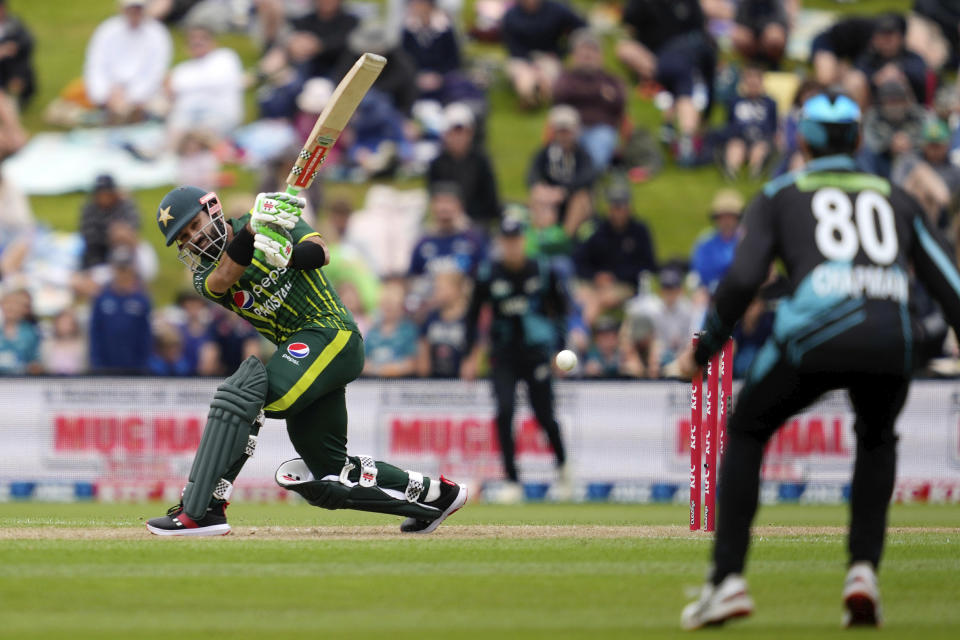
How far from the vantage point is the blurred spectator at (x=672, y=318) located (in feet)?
53.7

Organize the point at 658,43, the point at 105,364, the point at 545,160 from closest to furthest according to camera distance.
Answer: the point at 105,364 → the point at 545,160 → the point at 658,43

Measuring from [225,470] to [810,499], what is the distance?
820 cm

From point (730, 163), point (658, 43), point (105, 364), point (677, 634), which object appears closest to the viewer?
point (677, 634)

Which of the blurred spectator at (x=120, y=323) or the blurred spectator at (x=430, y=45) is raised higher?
the blurred spectator at (x=430, y=45)

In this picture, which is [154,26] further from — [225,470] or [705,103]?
[225,470]

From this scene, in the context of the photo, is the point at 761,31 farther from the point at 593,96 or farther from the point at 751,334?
the point at 751,334

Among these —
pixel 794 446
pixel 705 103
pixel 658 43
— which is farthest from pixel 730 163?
pixel 794 446

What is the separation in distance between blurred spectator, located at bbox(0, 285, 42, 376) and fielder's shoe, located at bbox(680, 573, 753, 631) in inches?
449

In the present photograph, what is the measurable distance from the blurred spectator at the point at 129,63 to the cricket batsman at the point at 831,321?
49.5ft

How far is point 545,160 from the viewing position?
18109mm

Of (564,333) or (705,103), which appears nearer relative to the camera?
(564,333)

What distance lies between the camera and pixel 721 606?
236 inches

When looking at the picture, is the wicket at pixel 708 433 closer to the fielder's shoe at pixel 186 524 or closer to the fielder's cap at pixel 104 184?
the fielder's shoe at pixel 186 524


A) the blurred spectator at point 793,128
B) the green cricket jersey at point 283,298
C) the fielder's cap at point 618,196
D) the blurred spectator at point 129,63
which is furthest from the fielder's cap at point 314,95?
the green cricket jersey at point 283,298
